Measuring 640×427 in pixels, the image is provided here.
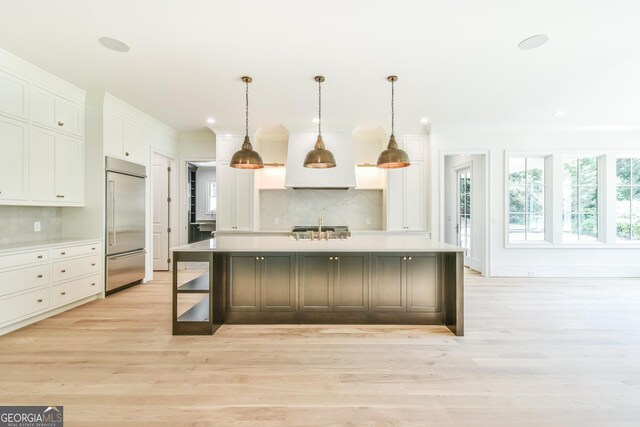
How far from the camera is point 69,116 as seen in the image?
3.87 m

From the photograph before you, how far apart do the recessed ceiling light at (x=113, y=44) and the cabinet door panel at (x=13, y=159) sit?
1348 millimetres

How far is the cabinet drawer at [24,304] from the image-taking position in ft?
9.50

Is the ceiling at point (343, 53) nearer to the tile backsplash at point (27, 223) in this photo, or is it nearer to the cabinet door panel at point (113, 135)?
the cabinet door panel at point (113, 135)

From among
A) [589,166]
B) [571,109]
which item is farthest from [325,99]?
[589,166]

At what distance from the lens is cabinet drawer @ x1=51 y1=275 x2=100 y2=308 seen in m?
3.45

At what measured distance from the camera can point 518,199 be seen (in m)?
5.89

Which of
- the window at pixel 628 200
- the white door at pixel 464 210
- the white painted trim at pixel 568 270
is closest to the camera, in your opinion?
the white painted trim at pixel 568 270

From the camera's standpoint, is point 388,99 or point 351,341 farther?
point 388,99

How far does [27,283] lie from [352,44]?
3.95 meters

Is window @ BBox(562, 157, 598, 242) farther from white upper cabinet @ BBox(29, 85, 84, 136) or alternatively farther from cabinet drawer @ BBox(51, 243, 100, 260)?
white upper cabinet @ BBox(29, 85, 84, 136)

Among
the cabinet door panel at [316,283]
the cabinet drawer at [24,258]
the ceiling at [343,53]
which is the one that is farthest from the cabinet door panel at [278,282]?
the cabinet drawer at [24,258]

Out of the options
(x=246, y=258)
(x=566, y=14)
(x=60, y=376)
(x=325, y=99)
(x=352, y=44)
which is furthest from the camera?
(x=325, y=99)

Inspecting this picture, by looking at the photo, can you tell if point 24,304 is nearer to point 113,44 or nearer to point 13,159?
point 13,159

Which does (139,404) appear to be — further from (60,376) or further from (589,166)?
(589,166)
